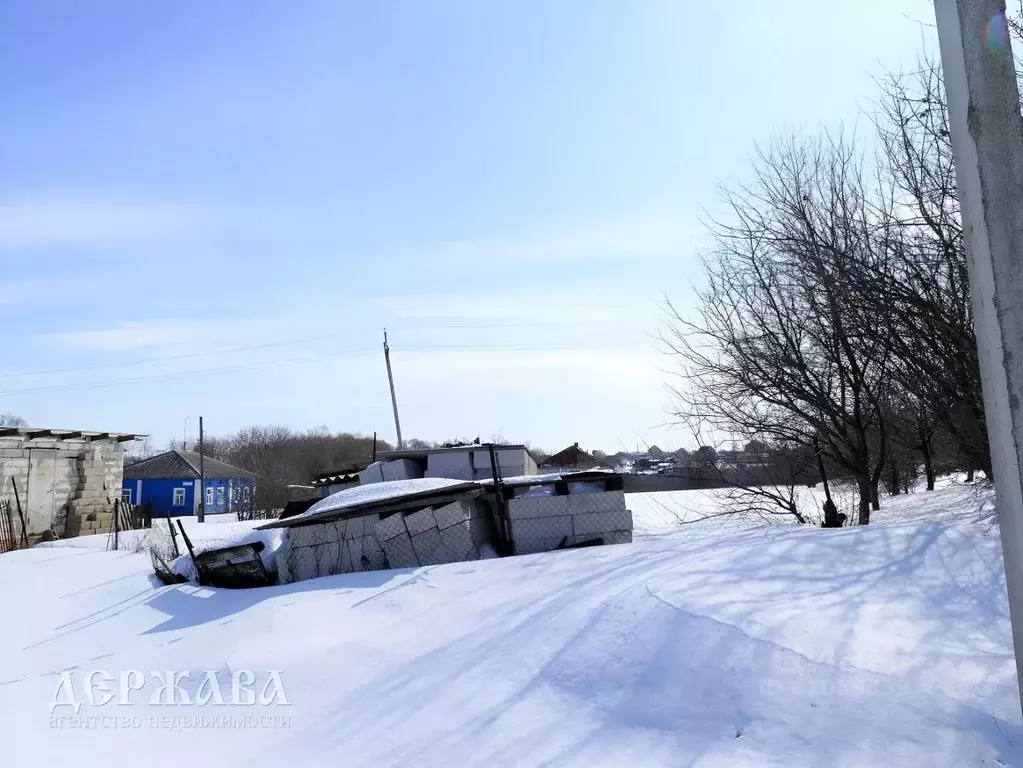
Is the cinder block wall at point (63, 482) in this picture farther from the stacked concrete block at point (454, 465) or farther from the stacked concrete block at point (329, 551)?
the stacked concrete block at point (329, 551)

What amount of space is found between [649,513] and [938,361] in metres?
9.21

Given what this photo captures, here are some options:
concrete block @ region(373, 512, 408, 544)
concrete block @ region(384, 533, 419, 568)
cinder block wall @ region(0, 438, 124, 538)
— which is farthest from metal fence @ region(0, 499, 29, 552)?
concrete block @ region(384, 533, 419, 568)

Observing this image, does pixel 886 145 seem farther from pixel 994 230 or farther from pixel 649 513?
pixel 649 513

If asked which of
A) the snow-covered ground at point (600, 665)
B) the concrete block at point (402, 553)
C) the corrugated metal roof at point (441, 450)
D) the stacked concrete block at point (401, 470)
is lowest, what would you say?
the snow-covered ground at point (600, 665)

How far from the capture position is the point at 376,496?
1041 cm

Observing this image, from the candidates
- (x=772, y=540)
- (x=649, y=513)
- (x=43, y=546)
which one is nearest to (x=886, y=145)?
(x=772, y=540)

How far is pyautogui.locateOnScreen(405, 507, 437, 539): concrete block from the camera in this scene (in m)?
9.73

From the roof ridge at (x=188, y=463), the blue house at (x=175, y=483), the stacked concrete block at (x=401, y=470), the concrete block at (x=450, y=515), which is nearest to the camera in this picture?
the concrete block at (x=450, y=515)

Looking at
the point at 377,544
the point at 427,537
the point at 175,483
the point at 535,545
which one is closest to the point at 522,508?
the point at 535,545

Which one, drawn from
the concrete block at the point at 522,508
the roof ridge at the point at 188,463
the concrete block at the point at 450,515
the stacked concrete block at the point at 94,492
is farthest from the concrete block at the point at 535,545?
the roof ridge at the point at 188,463

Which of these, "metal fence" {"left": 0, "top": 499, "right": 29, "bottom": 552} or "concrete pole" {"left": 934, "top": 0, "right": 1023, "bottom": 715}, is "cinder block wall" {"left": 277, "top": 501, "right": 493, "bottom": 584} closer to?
"concrete pole" {"left": 934, "top": 0, "right": 1023, "bottom": 715}

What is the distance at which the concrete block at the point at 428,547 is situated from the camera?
9.70m

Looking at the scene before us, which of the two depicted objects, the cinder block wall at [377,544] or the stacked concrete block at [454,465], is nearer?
the cinder block wall at [377,544]

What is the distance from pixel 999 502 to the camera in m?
3.03
